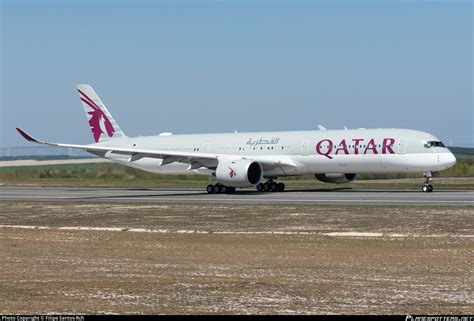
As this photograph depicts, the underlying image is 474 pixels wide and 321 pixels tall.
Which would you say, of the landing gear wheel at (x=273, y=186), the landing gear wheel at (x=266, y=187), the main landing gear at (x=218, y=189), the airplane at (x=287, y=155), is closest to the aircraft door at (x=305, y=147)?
the airplane at (x=287, y=155)

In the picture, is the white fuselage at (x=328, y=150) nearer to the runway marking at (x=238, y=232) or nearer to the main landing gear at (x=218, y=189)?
the main landing gear at (x=218, y=189)

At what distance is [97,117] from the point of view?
197 ft

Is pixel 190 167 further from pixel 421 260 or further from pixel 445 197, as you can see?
pixel 421 260

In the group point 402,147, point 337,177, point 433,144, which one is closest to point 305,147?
point 337,177

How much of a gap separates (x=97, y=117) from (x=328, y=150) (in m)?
19.4

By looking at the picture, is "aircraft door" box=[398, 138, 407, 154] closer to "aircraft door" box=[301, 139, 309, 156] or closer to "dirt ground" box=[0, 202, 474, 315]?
"aircraft door" box=[301, 139, 309, 156]

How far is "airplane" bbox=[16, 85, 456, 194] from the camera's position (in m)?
45.7

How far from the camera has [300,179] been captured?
230 feet

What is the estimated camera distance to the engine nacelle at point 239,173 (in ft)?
153

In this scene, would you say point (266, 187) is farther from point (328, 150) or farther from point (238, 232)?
point (238, 232)

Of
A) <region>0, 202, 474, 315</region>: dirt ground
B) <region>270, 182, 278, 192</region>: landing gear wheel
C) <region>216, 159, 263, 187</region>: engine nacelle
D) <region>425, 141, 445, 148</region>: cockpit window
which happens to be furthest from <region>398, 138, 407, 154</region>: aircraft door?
<region>0, 202, 474, 315</region>: dirt ground

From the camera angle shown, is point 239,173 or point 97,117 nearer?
point 239,173

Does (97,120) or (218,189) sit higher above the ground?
(97,120)

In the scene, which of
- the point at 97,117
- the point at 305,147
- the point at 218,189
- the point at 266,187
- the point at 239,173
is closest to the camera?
the point at 239,173
